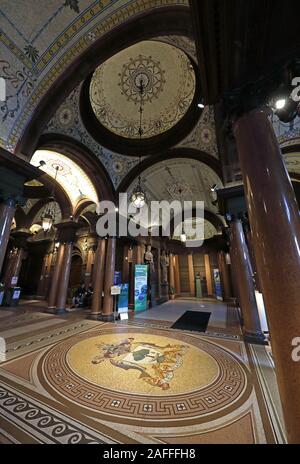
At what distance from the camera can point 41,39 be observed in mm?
3438

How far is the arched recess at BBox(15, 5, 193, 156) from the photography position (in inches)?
126

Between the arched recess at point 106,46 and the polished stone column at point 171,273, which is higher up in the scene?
the arched recess at point 106,46

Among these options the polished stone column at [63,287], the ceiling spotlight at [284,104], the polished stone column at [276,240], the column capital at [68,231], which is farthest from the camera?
the column capital at [68,231]

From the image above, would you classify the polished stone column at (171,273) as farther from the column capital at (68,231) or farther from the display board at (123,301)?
the column capital at (68,231)

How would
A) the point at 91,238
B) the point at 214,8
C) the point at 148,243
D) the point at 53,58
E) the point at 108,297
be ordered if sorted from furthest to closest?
the point at 91,238, the point at 148,243, the point at 108,297, the point at 53,58, the point at 214,8

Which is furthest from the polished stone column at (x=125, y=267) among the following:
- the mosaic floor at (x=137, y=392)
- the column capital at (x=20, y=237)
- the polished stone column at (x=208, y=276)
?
Result: the polished stone column at (x=208, y=276)

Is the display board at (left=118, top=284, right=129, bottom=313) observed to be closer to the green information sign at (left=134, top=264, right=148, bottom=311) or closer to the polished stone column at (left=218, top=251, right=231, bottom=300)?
the green information sign at (left=134, top=264, right=148, bottom=311)

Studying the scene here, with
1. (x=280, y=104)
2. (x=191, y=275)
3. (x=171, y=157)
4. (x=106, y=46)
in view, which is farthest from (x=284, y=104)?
(x=191, y=275)

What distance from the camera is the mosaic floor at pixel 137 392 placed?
1.78 meters

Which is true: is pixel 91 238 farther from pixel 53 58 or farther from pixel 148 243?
pixel 53 58

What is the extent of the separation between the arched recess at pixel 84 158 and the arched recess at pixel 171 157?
69cm

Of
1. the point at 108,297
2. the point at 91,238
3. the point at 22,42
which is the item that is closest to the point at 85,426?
the point at 108,297

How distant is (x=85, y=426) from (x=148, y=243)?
959cm

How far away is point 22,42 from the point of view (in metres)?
3.37
